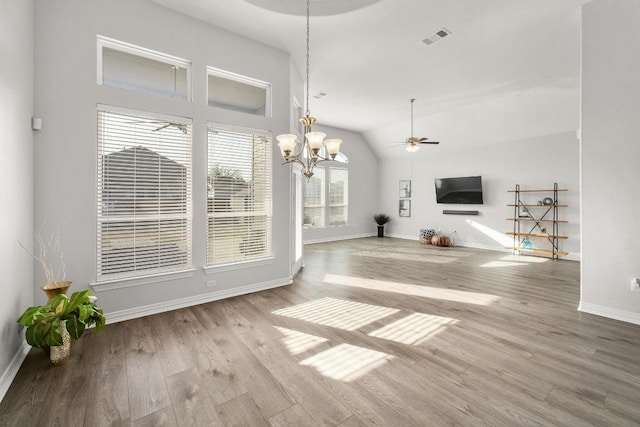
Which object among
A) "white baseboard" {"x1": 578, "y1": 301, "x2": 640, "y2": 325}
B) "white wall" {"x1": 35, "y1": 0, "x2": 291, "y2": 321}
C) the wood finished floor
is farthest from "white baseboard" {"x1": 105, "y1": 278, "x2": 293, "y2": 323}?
"white baseboard" {"x1": 578, "y1": 301, "x2": 640, "y2": 325}

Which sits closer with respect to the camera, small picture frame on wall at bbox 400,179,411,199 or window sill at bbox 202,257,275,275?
window sill at bbox 202,257,275,275

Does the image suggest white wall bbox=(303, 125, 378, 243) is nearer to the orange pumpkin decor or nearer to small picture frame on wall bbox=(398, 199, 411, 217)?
small picture frame on wall bbox=(398, 199, 411, 217)

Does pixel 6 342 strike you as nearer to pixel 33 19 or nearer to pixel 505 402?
pixel 33 19

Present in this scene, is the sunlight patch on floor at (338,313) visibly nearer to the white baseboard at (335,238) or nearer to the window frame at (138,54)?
the window frame at (138,54)

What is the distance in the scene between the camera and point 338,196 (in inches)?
408

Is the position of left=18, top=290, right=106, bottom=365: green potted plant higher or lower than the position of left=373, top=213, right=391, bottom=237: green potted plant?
lower

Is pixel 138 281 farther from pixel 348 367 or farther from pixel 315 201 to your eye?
pixel 315 201

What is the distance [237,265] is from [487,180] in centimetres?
773

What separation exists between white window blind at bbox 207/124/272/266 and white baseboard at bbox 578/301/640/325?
14.0ft

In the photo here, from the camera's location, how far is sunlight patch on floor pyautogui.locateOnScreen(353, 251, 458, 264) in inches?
270

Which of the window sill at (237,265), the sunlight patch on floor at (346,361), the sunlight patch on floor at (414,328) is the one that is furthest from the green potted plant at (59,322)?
the sunlight patch on floor at (414,328)

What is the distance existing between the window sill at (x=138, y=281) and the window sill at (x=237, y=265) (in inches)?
8.5

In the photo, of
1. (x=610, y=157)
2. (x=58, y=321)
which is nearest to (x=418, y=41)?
(x=610, y=157)

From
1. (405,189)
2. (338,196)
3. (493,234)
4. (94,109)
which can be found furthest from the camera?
(405,189)
